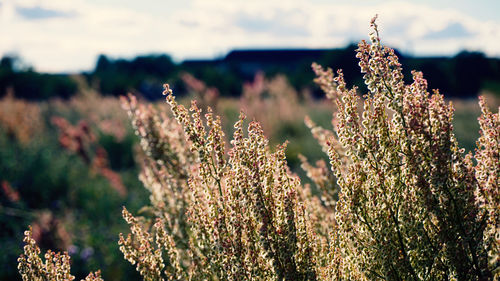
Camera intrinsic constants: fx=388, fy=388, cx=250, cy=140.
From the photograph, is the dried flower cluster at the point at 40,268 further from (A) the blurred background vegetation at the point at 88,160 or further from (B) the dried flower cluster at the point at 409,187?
(B) the dried flower cluster at the point at 409,187

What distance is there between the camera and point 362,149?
192 centimetres

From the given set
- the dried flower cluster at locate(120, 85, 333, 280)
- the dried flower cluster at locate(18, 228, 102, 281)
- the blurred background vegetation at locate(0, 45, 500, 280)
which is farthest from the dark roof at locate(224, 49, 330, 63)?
the dried flower cluster at locate(18, 228, 102, 281)

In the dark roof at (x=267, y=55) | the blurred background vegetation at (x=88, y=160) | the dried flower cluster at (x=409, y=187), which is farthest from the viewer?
the dark roof at (x=267, y=55)

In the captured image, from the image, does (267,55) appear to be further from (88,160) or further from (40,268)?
(40,268)

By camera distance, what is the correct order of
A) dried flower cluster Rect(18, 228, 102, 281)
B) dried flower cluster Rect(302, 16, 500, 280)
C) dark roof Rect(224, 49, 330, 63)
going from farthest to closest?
dark roof Rect(224, 49, 330, 63), dried flower cluster Rect(18, 228, 102, 281), dried flower cluster Rect(302, 16, 500, 280)

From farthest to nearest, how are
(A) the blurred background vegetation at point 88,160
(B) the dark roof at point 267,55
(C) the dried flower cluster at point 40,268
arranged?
(B) the dark roof at point 267,55 → (A) the blurred background vegetation at point 88,160 → (C) the dried flower cluster at point 40,268

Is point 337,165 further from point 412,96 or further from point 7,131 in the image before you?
point 7,131

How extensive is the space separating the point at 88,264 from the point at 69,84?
28890 millimetres

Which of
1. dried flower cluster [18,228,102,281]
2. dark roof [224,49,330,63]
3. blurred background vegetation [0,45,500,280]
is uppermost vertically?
dark roof [224,49,330,63]

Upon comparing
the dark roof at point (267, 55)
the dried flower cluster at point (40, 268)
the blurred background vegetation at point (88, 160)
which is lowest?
the dried flower cluster at point (40, 268)

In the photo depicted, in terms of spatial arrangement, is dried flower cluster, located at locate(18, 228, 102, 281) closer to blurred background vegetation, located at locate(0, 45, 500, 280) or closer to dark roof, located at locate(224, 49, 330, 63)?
blurred background vegetation, located at locate(0, 45, 500, 280)

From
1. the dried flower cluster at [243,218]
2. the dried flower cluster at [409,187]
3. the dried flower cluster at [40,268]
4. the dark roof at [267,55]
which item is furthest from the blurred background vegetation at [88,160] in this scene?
the dark roof at [267,55]

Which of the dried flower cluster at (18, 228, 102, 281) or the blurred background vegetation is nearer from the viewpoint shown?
the dried flower cluster at (18, 228, 102, 281)

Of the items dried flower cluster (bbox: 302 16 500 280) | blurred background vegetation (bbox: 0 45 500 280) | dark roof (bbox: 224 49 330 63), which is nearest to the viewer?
dried flower cluster (bbox: 302 16 500 280)
